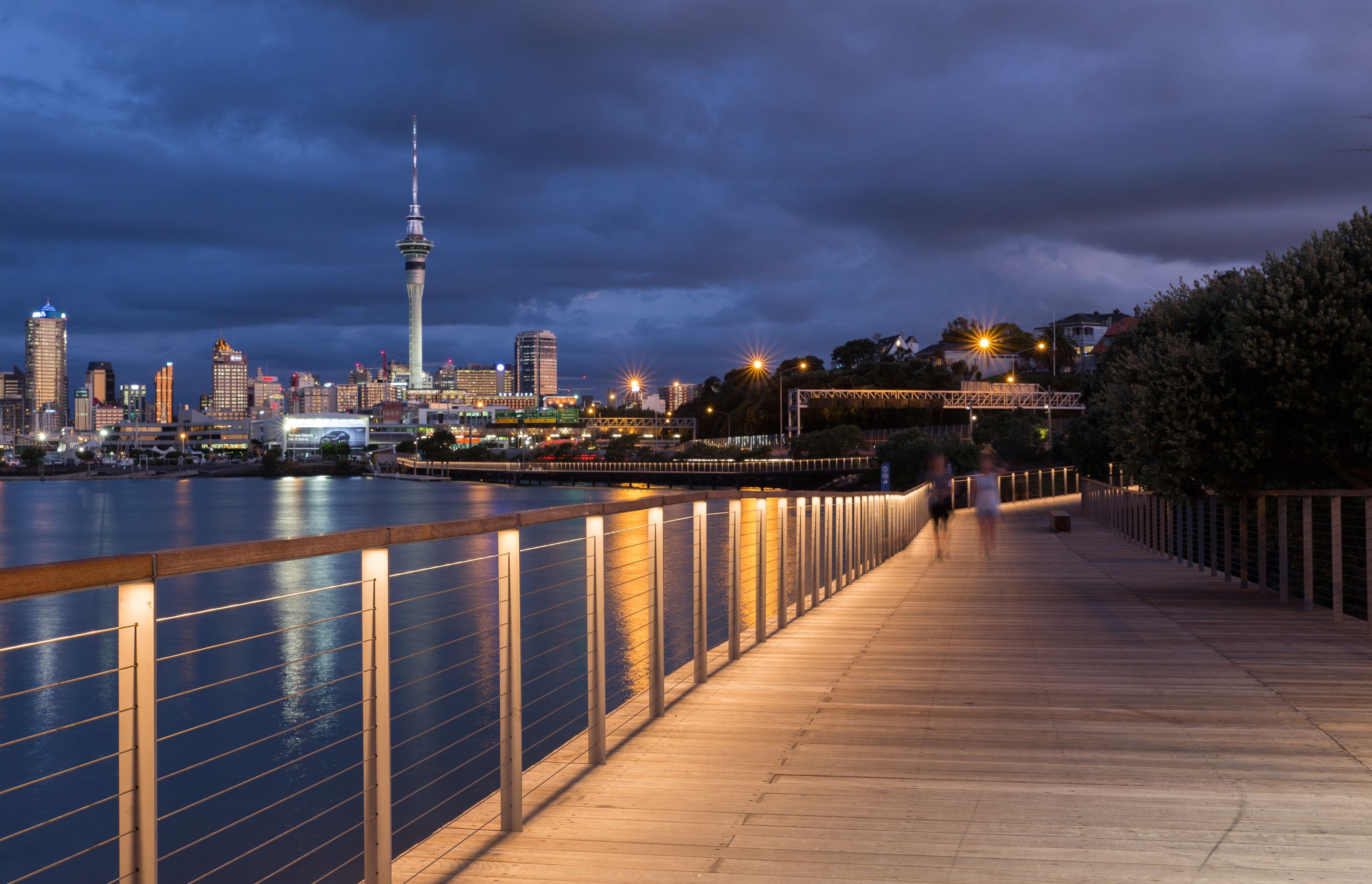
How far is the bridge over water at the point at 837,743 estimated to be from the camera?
2.98 metres

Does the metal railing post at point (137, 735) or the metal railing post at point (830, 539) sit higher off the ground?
the metal railing post at point (137, 735)

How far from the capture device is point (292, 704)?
16.0 meters

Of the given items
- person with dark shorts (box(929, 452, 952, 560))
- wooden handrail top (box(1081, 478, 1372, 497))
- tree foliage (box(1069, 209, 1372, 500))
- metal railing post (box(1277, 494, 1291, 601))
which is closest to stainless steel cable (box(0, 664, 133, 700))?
wooden handrail top (box(1081, 478, 1372, 497))

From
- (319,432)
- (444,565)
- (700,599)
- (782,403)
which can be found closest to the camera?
(444,565)

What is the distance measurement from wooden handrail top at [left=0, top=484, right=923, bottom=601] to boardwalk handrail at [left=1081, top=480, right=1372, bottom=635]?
23.5 ft

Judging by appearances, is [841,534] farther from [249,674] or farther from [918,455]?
[918,455]

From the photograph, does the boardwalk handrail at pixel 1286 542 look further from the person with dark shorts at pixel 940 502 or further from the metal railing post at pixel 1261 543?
the person with dark shorts at pixel 940 502

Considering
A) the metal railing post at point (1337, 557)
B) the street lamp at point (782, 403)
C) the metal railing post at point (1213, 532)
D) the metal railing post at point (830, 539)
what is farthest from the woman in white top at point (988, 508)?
the street lamp at point (782, 403)

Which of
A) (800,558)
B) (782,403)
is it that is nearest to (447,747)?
(800,558)

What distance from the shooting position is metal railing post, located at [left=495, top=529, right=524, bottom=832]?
364cm

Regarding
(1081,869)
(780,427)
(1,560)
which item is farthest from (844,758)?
(780,427)

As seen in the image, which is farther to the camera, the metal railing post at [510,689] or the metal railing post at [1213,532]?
the metal railing post at [1213,532]

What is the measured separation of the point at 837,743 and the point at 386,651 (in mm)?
2576

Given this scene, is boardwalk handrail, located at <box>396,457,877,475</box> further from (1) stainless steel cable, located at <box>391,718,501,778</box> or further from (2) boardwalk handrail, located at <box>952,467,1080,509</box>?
(1) stainless steel cable, located at <box>391,718,501,778</box>
